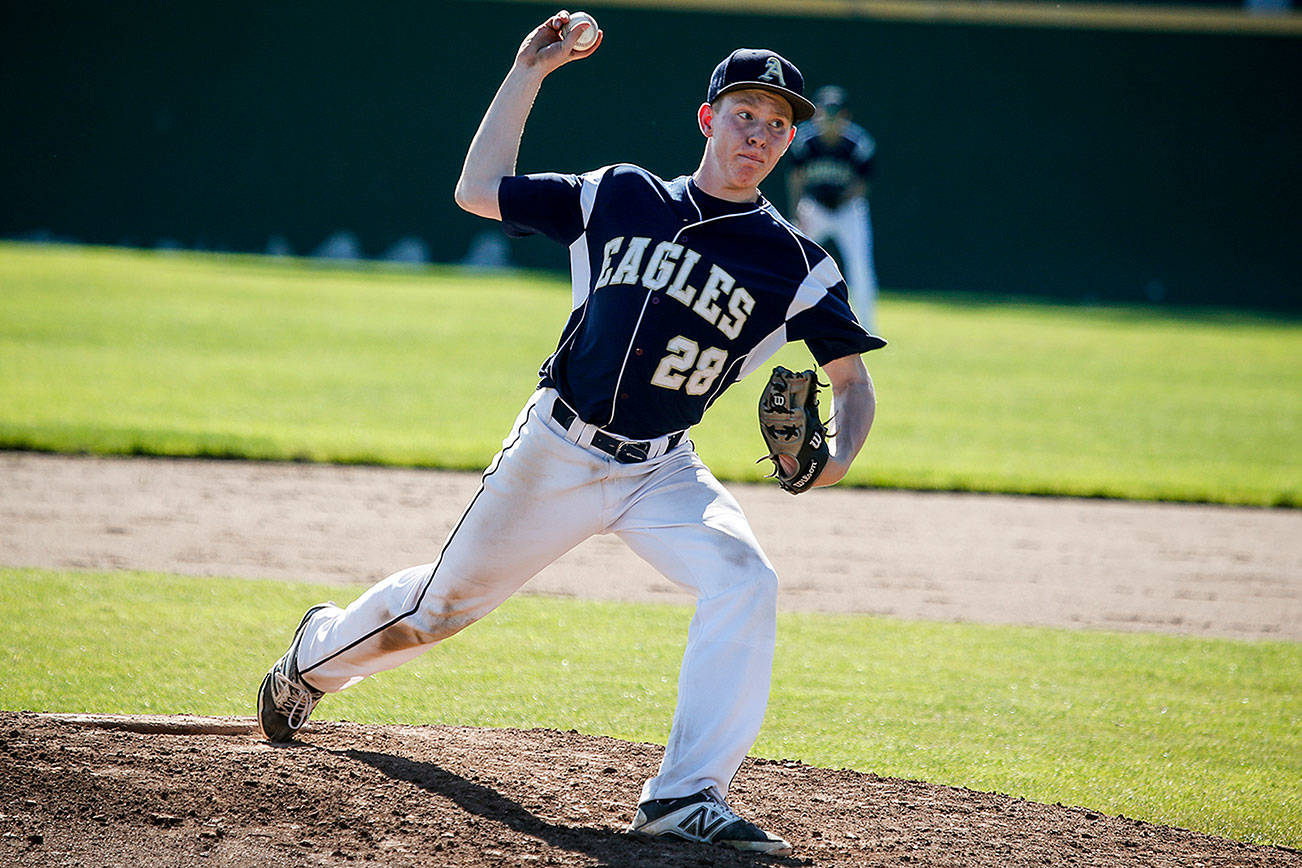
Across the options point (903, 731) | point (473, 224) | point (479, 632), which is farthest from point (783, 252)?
point (473, 224)

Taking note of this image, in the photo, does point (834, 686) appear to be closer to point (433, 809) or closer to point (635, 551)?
point (635, 551)

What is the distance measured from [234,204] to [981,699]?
833 inches

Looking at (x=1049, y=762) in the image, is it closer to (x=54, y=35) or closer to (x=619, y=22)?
(x=619, y=22)

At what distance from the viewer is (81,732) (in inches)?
149

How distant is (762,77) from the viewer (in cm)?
350

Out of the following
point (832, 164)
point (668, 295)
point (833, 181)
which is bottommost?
point (668, 295)

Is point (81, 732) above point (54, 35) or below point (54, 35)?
below

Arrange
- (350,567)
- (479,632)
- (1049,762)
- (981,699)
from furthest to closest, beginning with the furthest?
(350,567) < (479,632) < (981,699) < (1049,762)

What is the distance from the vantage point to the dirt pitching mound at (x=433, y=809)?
316cm

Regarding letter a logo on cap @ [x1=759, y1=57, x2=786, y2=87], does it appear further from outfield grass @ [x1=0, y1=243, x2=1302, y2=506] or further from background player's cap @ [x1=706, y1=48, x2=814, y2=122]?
outfield grass @ [x1=0, y1=243, x2=1302, y2=506]

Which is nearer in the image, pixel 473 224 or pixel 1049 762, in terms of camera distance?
pixel 1049 762

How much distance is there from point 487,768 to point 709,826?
0.77 meters

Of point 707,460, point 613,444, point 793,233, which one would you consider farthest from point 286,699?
point 707,460

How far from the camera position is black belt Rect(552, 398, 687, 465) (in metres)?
3.54
